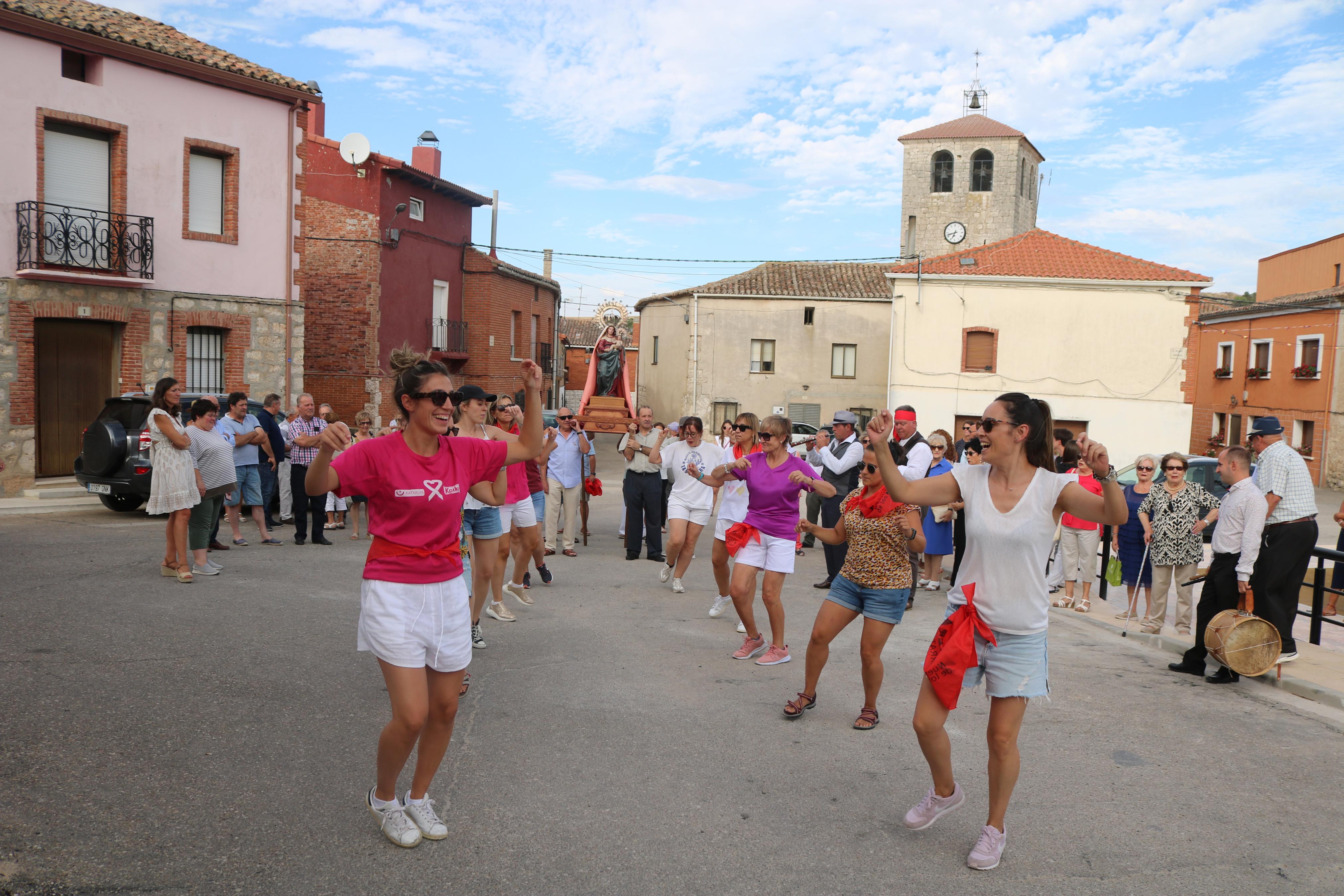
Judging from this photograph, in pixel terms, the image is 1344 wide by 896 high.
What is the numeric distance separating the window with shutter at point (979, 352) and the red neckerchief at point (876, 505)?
2750 centimetres

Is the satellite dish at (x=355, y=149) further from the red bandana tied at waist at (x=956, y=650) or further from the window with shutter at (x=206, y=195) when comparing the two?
the red bandana tied at waist at (x=956, y=650)

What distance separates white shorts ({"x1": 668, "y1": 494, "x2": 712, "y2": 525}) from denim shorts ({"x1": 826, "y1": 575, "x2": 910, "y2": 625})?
4.36 meters

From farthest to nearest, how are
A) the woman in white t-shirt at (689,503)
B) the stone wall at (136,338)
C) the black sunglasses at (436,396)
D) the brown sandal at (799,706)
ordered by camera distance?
the stone wall at (136,338) → the woman in white t-shirt at (689,503) → the brown sandal at (799,706) → the black sunglasses at (436,396)

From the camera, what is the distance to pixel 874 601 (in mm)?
5348

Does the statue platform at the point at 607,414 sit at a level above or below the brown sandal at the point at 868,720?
above

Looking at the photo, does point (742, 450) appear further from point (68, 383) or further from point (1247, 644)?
point (68, 383)

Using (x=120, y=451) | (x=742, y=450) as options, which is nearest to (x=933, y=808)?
(x=742, y=450)

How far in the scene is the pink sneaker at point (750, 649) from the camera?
23.3ft

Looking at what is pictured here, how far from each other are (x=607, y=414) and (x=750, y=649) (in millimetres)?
8742

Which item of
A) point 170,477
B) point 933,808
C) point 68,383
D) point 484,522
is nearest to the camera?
point 933,808

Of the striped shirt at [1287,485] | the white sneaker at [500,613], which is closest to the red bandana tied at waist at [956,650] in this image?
the striped shirt at [1287,485]

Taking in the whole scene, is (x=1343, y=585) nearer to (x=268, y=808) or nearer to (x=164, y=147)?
(x=268, y=808)

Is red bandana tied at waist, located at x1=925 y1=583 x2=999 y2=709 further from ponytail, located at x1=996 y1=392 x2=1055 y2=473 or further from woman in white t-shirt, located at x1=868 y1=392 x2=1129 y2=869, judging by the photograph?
ponytail, located at x1=996 y1=392 x2=1055 y2=473

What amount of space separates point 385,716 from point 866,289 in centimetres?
3671
